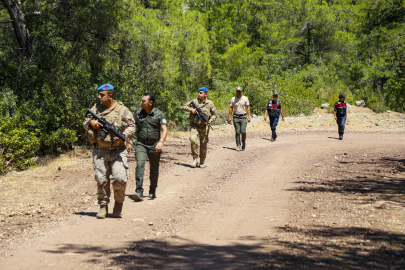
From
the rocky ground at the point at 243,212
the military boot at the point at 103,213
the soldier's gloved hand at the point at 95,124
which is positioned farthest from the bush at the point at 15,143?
the soldier's gloved hand at the point at 95,124

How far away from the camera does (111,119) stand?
6109mm

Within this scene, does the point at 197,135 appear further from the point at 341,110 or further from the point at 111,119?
the point at 341,110

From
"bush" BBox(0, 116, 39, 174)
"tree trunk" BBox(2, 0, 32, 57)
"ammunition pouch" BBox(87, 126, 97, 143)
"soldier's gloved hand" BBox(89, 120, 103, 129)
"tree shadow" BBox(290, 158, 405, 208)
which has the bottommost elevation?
"tree shadow" BBox(290, 158, 405, 208)

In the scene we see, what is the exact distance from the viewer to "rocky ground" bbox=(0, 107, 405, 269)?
14.8 feet

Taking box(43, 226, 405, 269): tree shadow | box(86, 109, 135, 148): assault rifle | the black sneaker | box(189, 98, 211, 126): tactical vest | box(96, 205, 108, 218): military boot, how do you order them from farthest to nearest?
box(189, 98, 211, 126): tactical vest
the black sneaker
box(96, 205, 108, 218): military boot
box(86, 109, 135, 148): assault rifle
box(43, 226, 405, 269): tree shadow

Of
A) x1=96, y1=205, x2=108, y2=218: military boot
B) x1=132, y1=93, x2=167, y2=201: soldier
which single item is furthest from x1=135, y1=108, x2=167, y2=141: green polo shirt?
x1=96, y1=205, x2=108, y2=218: military boot

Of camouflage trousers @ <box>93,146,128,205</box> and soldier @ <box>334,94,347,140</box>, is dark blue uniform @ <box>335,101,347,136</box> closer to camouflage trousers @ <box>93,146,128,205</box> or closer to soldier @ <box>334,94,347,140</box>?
soldier @ <box>334,94,347,140</box>

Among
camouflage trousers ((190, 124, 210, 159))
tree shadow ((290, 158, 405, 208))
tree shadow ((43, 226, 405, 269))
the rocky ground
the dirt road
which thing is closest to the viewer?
tree shadow ((43, 226, 405, 269))

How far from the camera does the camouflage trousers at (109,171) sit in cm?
607

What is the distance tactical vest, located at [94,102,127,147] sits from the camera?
6000 mm

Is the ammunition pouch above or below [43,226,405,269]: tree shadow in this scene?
above

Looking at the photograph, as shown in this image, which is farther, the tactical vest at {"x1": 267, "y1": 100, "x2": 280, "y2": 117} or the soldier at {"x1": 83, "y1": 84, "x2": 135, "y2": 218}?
the tactical vest at {"x1": 267, "y1": 100, "x2": 280, "y2": 117}

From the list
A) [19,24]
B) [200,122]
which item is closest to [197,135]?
[200,122]

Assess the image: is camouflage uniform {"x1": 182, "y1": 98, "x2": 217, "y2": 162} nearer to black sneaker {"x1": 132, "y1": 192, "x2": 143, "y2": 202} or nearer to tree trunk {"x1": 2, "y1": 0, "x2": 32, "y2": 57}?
black sneaker {"x1": 132, "y1": 192, "x2": 143, "y2": 202}
